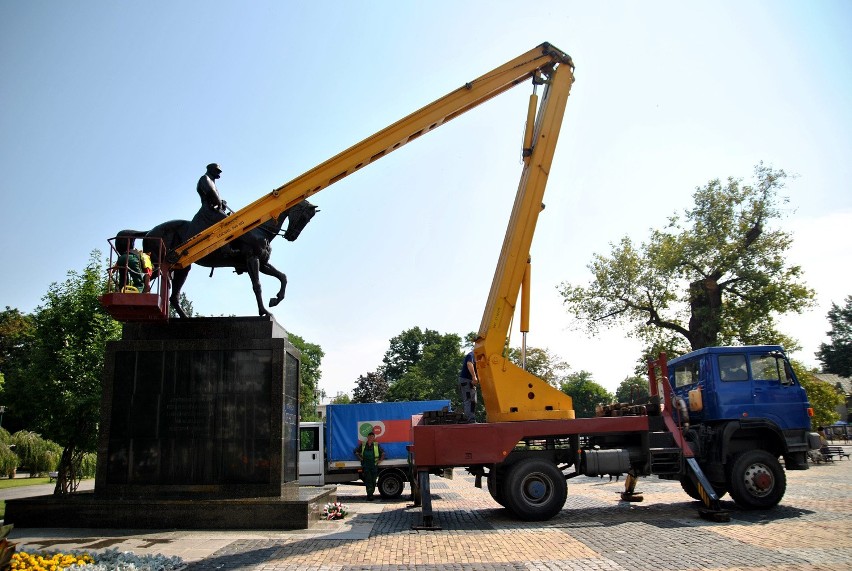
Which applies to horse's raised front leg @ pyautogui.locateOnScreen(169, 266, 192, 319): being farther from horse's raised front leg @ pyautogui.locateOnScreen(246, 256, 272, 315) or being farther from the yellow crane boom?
horse's raised front leg @ pyautogui.locateOnScreen(246, 256, 272, 315)

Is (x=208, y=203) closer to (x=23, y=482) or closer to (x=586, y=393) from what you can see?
(x=23, y=482)

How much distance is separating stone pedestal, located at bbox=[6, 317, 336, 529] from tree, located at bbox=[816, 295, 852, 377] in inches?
Answer: 2862

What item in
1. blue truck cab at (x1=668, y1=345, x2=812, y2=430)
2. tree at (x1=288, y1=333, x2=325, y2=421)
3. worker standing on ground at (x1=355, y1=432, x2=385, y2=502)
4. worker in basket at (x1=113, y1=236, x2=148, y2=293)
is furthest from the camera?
tree at (x1=288, y1=333, x2=325, y2=421)

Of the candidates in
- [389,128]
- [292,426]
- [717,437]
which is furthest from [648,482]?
[389,128]

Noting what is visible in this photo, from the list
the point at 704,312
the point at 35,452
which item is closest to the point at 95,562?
the point at 704,312

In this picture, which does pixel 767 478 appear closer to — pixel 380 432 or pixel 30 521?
pixel 380 432

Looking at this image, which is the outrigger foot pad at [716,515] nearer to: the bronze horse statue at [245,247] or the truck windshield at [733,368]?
the truck windshield at [733,368]

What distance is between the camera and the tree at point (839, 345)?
64.4m

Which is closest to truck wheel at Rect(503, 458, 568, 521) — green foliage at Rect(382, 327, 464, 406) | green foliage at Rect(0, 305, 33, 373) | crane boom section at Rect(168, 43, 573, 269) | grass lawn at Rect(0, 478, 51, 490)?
crane boom section at Rect(168, 43, 573, 269)

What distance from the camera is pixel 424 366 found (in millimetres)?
72438

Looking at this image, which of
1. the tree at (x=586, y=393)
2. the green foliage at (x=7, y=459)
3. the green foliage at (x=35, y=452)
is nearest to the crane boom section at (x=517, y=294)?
the green foliage at (x=35, y=452)

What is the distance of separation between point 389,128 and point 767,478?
993 cm

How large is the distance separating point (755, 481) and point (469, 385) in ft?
18.6

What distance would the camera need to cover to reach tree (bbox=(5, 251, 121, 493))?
606 inches
